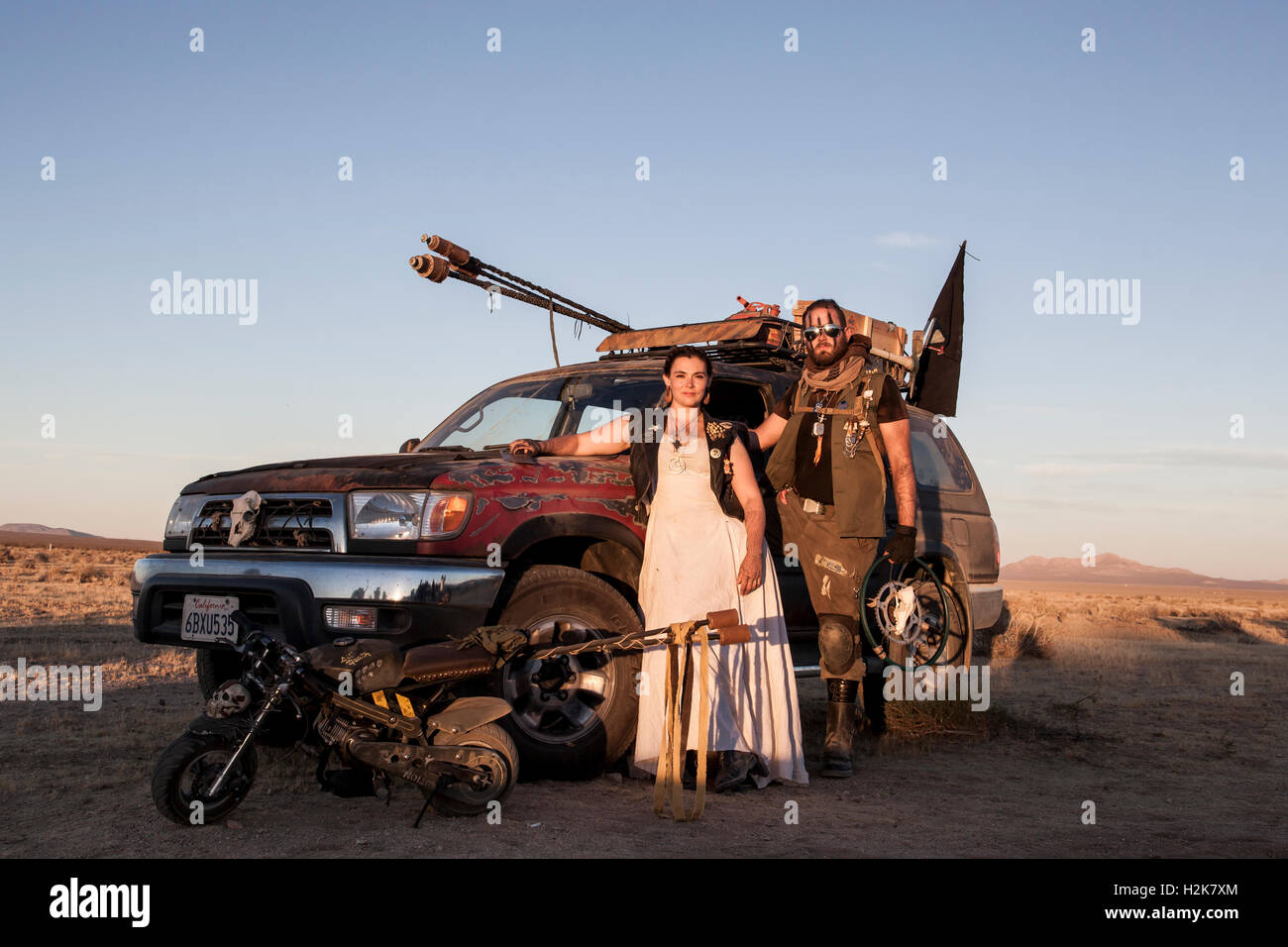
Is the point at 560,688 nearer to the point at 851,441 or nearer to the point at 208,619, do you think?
the point at 208,619

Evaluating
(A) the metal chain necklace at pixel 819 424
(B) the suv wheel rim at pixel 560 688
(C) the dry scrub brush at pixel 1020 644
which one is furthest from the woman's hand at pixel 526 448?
(C) the dry scrub brush at pixel 1020 644

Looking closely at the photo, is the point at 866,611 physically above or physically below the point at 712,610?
below

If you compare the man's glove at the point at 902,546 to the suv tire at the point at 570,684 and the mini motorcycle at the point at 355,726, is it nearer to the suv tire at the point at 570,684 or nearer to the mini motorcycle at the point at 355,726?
the suv tire at the point at 570,684

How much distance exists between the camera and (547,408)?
22.3 feet

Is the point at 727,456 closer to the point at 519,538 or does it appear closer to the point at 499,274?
the point at 519,538

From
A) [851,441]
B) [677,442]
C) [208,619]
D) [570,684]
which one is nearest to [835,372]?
[851,441]

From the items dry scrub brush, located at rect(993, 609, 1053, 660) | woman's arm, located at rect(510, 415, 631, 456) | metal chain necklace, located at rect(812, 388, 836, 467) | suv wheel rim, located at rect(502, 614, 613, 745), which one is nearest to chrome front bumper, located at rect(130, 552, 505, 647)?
suv wheel rim, located at rect(502, 614, 613, 745)

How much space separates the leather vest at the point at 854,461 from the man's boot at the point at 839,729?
0.82 m

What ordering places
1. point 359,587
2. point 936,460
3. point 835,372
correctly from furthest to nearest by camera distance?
point 936,460, point 835,372, point 359,587

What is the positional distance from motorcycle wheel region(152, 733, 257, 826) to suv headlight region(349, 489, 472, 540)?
3.60 ft

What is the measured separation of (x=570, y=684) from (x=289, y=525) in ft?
4.82
